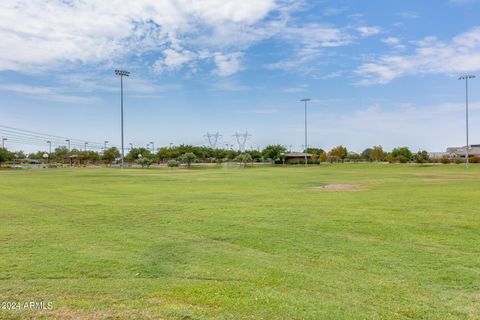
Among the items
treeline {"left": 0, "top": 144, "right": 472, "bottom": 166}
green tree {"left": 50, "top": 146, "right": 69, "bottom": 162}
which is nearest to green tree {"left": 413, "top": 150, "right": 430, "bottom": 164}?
treeline {"left": 0, "top": 144, "right": 472, "bottom": 166}

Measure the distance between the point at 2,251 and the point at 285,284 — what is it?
6.84 m

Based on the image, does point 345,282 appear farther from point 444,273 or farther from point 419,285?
point 444,273

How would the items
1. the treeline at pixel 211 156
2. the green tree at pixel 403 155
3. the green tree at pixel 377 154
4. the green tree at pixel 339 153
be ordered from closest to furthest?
the green tree at pixel 403 155 → the treeline at pixel 211 156 → the green tree at pixel 377 154 → the green tree at pixel 339 153

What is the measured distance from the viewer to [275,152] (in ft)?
387

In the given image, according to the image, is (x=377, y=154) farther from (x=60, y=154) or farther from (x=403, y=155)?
(x=60, y=154)

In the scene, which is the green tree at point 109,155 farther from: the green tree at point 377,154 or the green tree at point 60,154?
the green tree at point 377,154

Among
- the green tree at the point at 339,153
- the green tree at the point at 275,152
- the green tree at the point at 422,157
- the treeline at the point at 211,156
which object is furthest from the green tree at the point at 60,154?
the green tree at the point at 422,157

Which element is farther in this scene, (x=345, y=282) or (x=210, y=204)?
(x=210, y=204)

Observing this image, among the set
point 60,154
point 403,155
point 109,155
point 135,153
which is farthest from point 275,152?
point 60,154

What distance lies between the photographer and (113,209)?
16969mm

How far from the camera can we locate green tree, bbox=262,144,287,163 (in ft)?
387

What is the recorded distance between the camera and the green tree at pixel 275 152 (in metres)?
118

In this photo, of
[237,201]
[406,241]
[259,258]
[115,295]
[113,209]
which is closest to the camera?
[115,295]

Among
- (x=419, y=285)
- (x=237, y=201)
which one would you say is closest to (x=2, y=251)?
(x=419, y=285)
